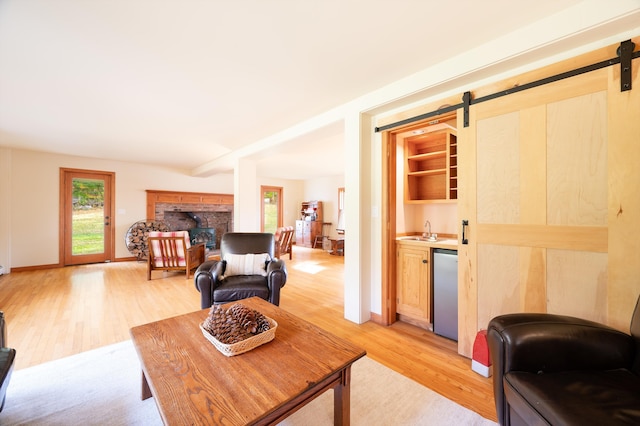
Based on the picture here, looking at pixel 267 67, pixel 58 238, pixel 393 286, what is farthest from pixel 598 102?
pixel 58 238

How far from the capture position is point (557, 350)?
115 centimetres

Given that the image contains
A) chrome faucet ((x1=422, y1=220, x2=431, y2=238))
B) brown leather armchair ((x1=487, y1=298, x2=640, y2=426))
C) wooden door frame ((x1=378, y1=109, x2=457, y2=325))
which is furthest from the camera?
chrome faucet ((x1=422, y1=220, x2=431, y2=238))

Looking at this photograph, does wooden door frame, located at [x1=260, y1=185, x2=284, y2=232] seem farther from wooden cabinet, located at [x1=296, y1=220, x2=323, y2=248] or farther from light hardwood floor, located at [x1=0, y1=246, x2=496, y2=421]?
light hardwood floor, located at [x1=0, y1=246, x2=496, y2=421]

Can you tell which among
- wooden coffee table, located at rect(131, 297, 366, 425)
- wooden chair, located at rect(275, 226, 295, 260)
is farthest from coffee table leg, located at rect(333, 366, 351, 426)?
wooden chair, located at rect(275, 226, 295, 260)

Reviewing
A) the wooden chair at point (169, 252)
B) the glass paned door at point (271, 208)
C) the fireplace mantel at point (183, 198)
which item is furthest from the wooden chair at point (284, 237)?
the glass paned door at point (271, 208)

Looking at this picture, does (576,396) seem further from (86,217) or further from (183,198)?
(86,217)

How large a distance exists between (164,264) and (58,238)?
2.78m

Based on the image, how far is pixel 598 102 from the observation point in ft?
4.90

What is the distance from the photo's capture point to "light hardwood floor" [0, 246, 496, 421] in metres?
1.85

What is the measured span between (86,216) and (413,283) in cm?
674

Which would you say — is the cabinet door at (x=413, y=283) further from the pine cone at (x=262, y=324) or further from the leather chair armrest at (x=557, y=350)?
the pine cone at (x=262, y=324)

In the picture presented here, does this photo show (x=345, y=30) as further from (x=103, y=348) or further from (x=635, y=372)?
(x=103, y=348)

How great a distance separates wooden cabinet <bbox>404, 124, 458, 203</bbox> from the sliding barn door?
0.78m

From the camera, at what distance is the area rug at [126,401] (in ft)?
4.56
